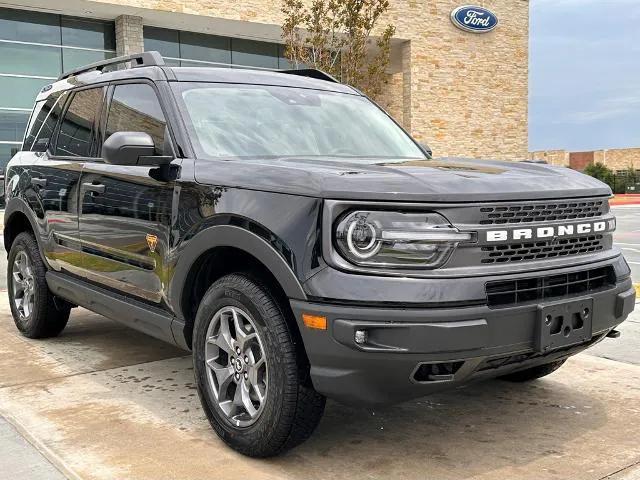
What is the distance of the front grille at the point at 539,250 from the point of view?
10.1 ft

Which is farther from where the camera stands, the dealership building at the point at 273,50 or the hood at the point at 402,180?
the dealership building at the point at 273,50

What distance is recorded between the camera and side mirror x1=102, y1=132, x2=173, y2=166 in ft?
12.3

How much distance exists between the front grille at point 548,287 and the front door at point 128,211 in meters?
1.74

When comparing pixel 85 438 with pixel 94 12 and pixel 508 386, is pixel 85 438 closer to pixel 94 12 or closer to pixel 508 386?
pixel 508 386

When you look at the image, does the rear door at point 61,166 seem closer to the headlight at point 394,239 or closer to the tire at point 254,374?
the tire at point 254,374

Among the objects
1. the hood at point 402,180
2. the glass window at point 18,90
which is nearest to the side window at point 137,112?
the hood at point 402,180

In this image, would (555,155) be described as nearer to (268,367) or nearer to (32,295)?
(32,295)

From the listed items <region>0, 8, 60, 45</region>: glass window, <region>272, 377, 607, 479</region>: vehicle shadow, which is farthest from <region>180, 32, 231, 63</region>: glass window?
<region>272, 377, 607, 479</region>: vehicle shadow

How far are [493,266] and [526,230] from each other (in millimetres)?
238

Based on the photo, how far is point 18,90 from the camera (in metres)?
24.0

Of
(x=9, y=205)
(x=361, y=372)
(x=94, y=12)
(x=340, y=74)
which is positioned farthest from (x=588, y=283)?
(x=94, y=12)

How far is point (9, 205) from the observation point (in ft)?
19.7

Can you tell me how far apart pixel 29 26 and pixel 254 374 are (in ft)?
78.9

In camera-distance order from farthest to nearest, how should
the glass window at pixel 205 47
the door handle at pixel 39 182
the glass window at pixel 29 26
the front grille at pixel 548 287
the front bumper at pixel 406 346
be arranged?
1. the glass window at pixel 205 47
2. the glass window at pixel 29 26
3. the door handle at pixel 39 182
4. the front grille at pixel 548 287
5. the front bumper at pixel 406 346
